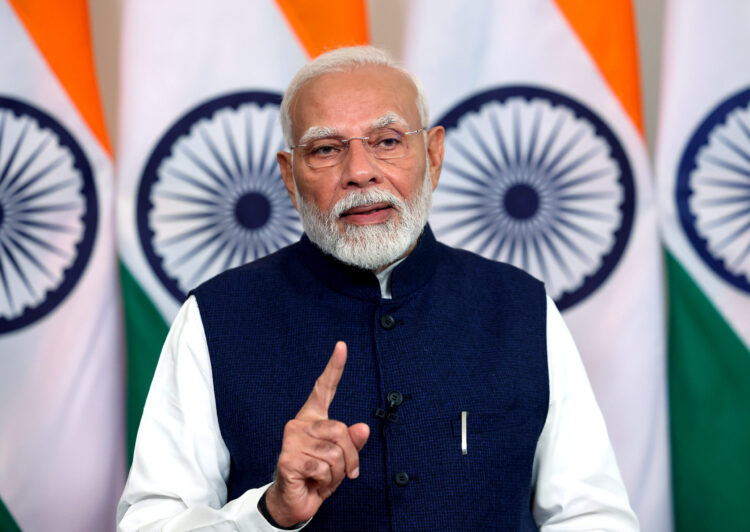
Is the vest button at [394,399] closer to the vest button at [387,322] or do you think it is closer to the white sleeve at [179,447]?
the vest button at [387,322]

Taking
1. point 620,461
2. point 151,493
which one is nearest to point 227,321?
point 151,493

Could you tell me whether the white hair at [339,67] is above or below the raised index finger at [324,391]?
above

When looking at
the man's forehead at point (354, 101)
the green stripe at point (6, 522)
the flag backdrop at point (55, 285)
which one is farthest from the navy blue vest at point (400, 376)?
the green stripe at point (6, 522)

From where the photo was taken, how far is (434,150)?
184 centimetres

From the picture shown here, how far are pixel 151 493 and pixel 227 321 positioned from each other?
13.7 inches

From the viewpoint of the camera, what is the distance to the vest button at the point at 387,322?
1.64 meters

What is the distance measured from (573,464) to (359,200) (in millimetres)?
660

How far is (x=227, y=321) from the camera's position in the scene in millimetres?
1681

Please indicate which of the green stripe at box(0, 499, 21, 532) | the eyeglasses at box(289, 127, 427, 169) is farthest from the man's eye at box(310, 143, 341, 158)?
the green stripe at box(0, 499, 21, 532)

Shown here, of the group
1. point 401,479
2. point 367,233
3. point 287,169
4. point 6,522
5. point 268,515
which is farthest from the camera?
point 6,522

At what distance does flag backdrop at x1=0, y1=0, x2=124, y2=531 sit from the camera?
7.30 feet

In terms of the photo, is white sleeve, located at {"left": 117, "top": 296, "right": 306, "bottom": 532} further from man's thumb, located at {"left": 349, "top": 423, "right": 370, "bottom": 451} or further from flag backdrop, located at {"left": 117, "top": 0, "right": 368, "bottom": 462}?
flag backdrop, located at {"left": 117, "top": 0, "right": 368, "bottom": 462}

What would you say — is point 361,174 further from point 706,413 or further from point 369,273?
point 706,413

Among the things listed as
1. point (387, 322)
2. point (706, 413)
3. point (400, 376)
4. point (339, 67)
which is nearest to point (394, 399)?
point (400, 376)
